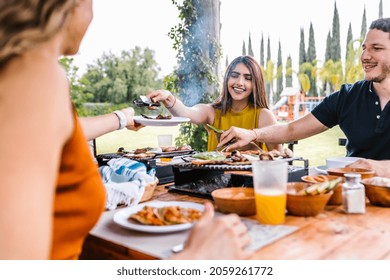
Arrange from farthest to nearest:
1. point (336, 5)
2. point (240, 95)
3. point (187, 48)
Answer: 1. point (336, 5)
2. point (187, 48)
3. point (240, 95)

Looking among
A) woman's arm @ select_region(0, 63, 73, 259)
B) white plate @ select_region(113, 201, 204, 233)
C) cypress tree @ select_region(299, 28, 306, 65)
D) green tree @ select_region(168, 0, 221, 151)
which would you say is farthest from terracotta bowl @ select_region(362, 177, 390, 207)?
cypress tree @ select_region(299, 28, 306, 65)

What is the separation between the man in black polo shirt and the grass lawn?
6.42 metres

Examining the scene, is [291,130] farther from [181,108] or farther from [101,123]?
[101,123]

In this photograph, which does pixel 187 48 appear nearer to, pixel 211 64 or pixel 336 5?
pixel 211 64

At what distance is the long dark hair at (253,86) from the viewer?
332 centimetres

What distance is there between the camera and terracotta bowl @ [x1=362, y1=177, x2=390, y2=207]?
1380 millimetres

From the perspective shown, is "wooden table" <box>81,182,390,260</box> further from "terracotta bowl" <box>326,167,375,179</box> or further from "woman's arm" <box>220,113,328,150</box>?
"woman's arm" <box>220,113,328,150</box>

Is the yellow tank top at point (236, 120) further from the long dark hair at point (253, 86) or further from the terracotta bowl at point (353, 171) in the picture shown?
the terracotta bowl at point (353, 171)

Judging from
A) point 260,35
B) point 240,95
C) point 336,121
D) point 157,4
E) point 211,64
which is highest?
point 260,35

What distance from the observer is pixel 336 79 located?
58.3ft

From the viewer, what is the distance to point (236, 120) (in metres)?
3.48
